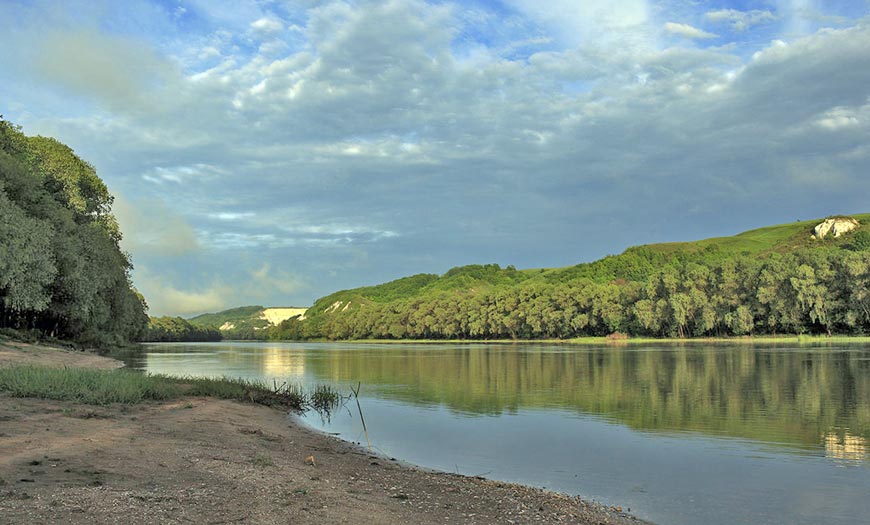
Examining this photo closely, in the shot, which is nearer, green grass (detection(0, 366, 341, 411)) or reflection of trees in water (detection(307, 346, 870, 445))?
green grass (detection(0, 366, 341, 411))

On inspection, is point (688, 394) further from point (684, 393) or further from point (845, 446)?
point (845, 446)

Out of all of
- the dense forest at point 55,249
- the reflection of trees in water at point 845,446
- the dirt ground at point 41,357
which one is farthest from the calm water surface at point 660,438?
the dense forest at point 55,249

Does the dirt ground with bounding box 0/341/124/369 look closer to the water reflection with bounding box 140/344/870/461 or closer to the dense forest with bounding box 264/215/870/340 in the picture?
the water reflection with bounding box 140/344/870/461

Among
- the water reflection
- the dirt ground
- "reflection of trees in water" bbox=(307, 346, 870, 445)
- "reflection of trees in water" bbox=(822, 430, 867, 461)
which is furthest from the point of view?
the dirt ground

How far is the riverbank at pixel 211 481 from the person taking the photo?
9234 mm

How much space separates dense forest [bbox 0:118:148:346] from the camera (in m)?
38.6

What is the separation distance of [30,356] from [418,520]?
1472 inches

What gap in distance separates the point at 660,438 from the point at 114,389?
707 inches

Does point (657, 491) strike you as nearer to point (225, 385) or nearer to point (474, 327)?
point (225, 385)

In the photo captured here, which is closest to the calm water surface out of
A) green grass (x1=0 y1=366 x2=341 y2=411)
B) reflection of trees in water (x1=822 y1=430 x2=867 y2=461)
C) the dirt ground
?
reflection of trees in water (x1=822 y1=430 x2=867 y2=461)

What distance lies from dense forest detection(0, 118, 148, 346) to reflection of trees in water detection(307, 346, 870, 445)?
2083 cm

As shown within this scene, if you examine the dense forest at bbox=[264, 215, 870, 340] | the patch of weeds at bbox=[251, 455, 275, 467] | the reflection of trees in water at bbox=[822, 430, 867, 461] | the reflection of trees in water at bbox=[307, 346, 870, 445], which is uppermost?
the dense forest at bbox=[264, 215, 870, 340]

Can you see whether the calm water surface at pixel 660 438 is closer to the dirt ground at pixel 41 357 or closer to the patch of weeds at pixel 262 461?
the patch of weeds at pixel 262 461

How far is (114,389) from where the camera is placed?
21.0 meters
